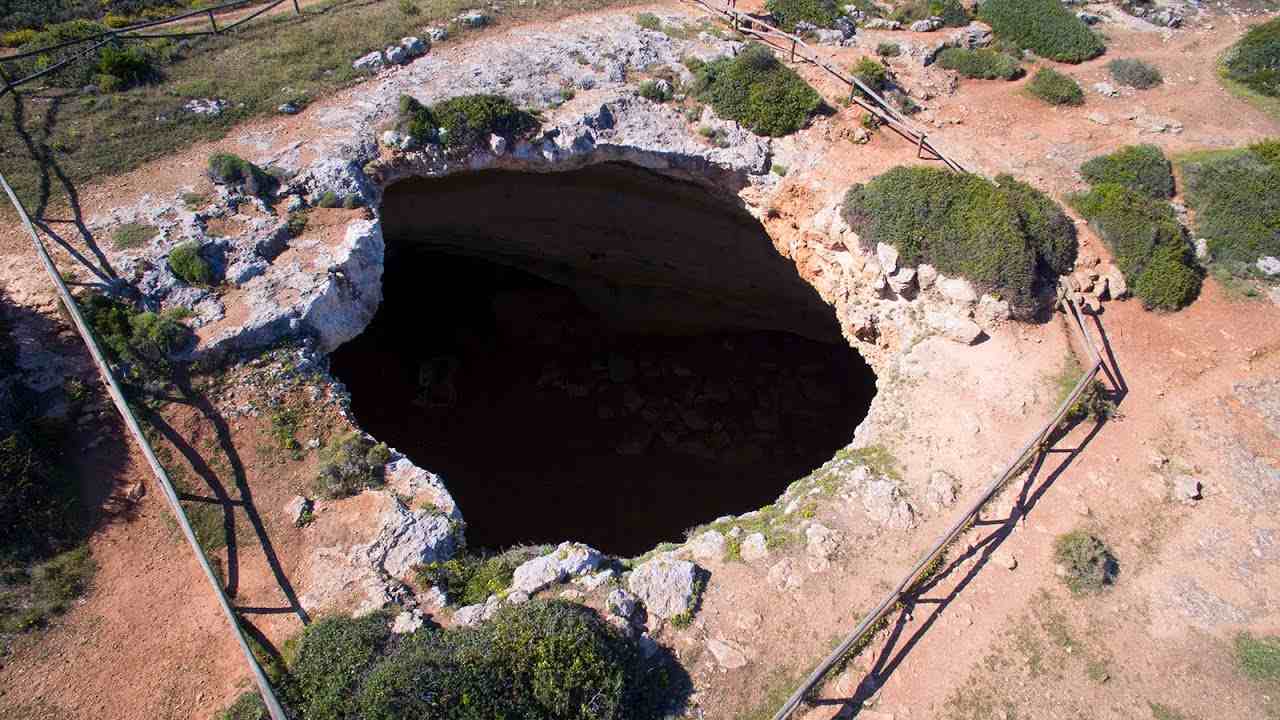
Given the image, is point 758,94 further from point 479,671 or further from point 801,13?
point 479,671

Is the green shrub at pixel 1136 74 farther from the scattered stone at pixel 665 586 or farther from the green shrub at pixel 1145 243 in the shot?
the scattered stone at pixel 665 586

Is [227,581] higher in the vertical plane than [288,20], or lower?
lower

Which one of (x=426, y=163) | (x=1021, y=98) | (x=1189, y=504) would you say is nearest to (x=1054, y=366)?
(x=1189, y=504)

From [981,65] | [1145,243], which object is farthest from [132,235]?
[981,65]

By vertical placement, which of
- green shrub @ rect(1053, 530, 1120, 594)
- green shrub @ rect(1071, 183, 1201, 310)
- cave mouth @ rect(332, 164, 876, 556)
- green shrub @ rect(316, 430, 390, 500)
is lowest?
cave mouth @ rect(332, 164, 876, 556)

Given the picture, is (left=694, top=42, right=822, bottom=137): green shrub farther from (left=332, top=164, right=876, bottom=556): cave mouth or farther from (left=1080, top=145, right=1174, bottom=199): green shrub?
(left=1080, top=145, right=1174, bottom=199): green shrub

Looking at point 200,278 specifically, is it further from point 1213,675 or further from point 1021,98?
point 1021,98

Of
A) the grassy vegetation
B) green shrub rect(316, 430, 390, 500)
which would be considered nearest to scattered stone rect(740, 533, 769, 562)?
green shrub rect(316, 430, 390, 500)
